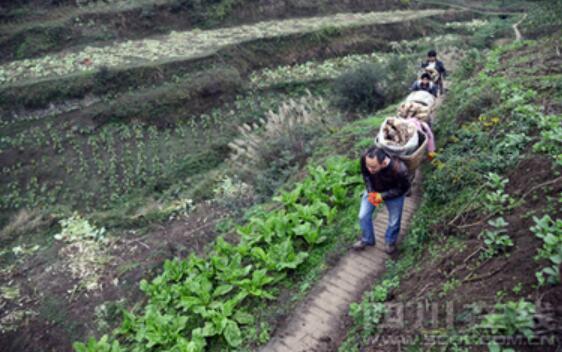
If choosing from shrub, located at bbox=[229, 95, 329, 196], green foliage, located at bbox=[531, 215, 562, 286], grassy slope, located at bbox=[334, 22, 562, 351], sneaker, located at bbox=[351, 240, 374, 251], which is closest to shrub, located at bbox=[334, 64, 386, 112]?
shrub, located at bbox=[229, 95, 329, 196]

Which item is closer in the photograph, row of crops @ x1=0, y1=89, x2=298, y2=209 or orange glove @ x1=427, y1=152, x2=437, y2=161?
orange glove @ x1=427, y1=152, x2=437, y2=161

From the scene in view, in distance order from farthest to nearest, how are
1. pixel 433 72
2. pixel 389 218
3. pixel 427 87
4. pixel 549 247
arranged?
pixel 433 72, pixel 427 87, pixel 389 218, pixel 549 247

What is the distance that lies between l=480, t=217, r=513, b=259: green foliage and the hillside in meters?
0.02

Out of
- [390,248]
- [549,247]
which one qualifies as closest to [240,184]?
[390,248]

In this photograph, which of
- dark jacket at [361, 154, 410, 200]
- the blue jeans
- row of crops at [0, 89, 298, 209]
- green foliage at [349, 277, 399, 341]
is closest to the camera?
green foliage at [349, 277, 399, 341]

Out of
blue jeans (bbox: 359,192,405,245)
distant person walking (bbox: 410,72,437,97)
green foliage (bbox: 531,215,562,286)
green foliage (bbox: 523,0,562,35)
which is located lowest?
blue jeans (bbox: 359,192,405,245)

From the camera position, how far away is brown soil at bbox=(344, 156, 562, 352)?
10.8 feet

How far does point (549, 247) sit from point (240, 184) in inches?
335

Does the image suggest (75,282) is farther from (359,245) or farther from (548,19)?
(548,19)

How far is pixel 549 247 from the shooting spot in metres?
3.26

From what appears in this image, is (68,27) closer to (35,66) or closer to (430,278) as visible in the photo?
(35,66)

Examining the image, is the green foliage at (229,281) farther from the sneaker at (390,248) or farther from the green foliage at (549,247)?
the green foliage at (549,247)

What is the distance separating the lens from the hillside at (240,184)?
414 cm

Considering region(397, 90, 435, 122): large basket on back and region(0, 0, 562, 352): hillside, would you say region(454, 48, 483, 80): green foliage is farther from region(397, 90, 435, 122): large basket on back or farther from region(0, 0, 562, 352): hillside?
region(397, 90, 435, 122): large basket on back
